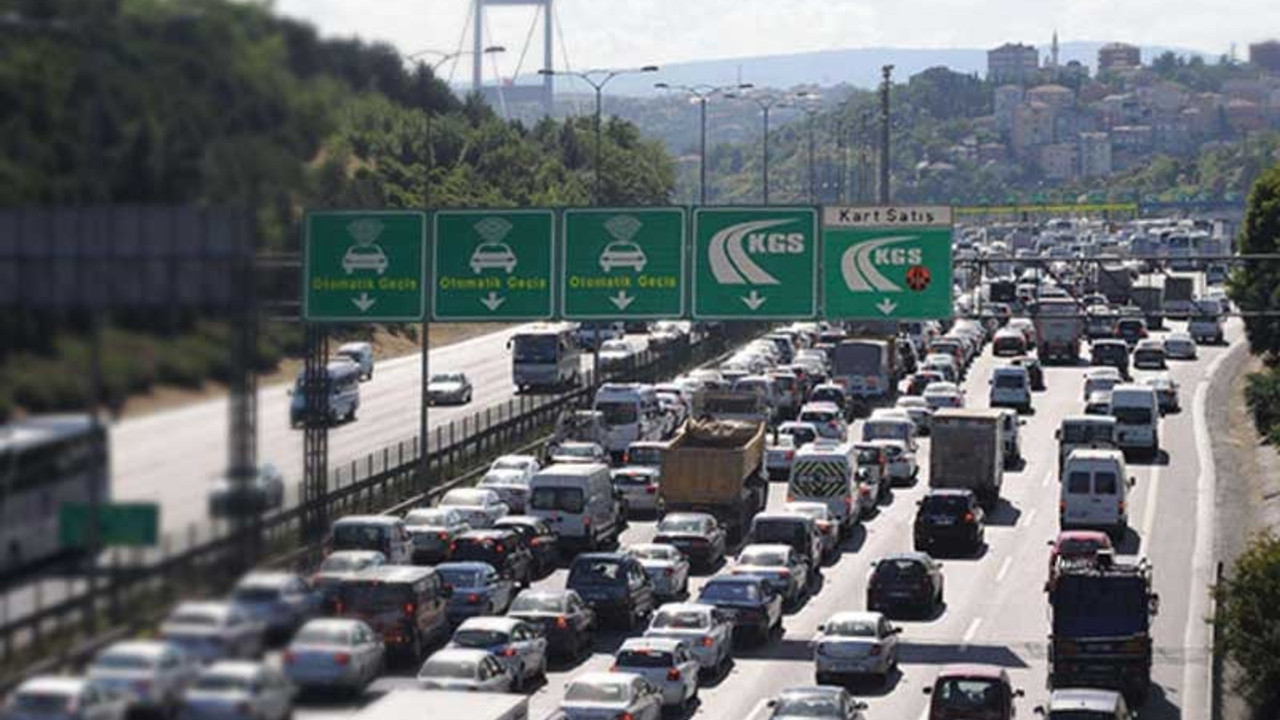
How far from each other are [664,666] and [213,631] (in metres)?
24.7

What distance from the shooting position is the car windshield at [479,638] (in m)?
35.4

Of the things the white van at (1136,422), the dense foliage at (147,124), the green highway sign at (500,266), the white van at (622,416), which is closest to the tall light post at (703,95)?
the white van at (622,416)

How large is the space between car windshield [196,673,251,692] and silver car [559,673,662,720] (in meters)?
20.8

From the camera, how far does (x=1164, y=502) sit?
59.4 metres

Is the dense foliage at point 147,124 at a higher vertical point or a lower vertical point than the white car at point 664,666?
higher

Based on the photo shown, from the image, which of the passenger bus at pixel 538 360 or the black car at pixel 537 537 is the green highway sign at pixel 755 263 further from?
the passenger bus at pixel 538 360

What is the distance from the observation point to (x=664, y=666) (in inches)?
1379

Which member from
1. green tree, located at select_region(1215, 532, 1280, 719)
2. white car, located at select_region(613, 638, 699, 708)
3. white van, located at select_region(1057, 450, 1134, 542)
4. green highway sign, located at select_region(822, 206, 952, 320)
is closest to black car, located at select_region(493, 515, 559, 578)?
green highway sign, located at select_region(822, 206, 952, 320)

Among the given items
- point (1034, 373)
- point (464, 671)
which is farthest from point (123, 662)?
point (1034, 373)

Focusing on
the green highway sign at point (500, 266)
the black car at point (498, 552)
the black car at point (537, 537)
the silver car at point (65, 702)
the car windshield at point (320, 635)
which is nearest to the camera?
the silver car at point (65, 702)

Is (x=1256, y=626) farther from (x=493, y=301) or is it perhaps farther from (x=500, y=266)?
(x=500, y=266)

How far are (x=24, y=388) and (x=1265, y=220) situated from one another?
3141 inches

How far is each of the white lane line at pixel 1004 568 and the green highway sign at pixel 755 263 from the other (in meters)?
8.87

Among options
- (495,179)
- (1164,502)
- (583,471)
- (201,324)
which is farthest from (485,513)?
(495,179)
